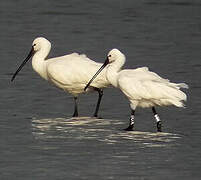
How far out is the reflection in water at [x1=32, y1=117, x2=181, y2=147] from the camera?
15.6 metres

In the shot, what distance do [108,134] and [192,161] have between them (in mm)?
2110

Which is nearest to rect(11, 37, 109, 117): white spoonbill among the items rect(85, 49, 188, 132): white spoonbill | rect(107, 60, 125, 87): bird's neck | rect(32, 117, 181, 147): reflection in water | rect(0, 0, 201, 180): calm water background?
rect(0, 0, 201, 180): calm water background

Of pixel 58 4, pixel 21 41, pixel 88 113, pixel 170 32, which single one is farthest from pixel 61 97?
pixel 58 4

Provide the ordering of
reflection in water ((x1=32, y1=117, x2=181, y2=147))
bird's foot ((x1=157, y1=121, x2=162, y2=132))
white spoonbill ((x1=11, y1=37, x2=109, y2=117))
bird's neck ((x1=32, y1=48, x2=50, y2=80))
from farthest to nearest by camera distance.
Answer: bird's neck ((x1=32, y1=48, x2=50, y2=80)), white spoonbill ((x1=11, y1=37, x2=109, y2=117)), bird's foot ((x1=157, y1=121, x2=162, y2=132)), reflection in water ((x1=32, y1=117, x2=181, y2=147))

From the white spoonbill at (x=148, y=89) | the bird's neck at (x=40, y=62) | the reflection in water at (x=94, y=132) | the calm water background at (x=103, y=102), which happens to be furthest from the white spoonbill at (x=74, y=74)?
the white spoonbill at (x=148, y=89)

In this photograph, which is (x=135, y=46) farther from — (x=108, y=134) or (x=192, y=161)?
(x=192, y=161)

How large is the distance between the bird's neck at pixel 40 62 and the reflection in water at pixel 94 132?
4.23 ft

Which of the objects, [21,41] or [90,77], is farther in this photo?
[21,41]

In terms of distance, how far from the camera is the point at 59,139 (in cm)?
1566

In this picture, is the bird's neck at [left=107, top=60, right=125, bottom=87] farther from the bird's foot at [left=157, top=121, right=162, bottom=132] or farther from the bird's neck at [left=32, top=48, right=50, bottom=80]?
the bird's neck at [left=32, top=48, right=50, bottom=80]

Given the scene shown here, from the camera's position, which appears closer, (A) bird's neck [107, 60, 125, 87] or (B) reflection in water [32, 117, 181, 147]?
(B) reflection in water [32, 117, 181, 147]

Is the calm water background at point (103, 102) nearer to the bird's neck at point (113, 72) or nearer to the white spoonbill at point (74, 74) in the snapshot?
the white spoonbill at point (74, 74)

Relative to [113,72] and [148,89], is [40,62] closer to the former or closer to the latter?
[113,72]

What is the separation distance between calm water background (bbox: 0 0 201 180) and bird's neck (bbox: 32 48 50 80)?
1.60ft
